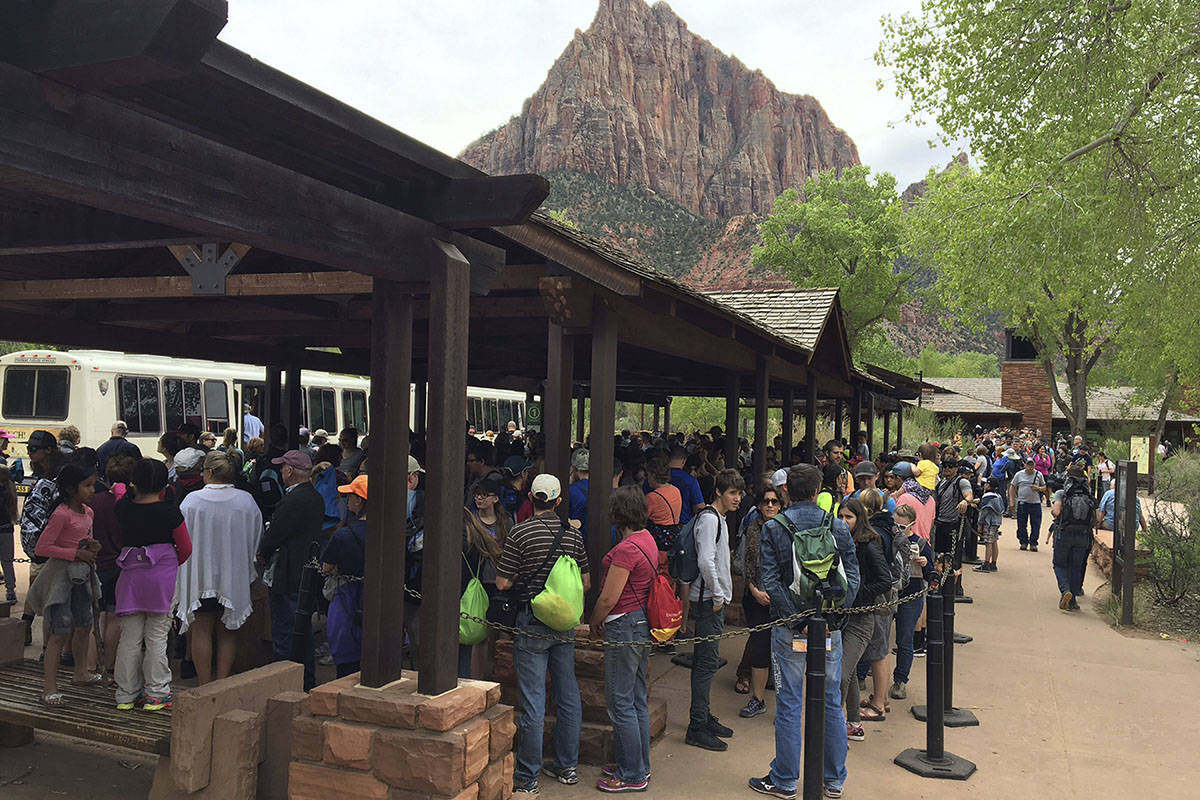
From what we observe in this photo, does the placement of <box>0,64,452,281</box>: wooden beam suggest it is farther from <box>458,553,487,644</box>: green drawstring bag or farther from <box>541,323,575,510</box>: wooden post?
<box>541,323,575,510</box>: wooden post

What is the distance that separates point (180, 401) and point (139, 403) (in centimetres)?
88

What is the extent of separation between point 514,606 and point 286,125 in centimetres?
284

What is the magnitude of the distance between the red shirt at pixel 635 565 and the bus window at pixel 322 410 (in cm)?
1770

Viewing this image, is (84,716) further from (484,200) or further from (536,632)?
(484,200)

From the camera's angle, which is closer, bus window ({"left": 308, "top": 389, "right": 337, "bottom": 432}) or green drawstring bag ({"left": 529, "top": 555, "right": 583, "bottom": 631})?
green drawstring bag ({"left": 529, "top": 555, "right": 583, "bottom": 631})

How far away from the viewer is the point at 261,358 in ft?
36.1

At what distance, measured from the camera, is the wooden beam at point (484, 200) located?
3783 millimetres

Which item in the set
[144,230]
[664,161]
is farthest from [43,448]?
[664,161]

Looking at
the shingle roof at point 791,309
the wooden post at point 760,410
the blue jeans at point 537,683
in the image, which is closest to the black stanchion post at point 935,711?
the blue jeans at point 537,683

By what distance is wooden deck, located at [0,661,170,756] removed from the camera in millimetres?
4430

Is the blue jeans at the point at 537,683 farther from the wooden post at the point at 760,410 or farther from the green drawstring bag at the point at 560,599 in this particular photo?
the wooden post at the point at 760,410

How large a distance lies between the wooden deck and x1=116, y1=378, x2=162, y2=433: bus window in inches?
511

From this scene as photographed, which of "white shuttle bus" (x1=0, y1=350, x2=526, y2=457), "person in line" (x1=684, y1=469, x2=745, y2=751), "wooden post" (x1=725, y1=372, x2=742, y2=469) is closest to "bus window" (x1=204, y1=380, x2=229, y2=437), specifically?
"white shuttle bus" (x1=0, y1=350, x2=526, y2=457)

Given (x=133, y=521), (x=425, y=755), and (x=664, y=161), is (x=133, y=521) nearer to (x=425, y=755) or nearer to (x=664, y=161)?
(x=425, y=755)
